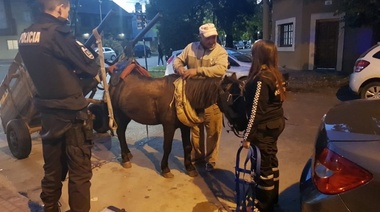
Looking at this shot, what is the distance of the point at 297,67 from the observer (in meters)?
15.6

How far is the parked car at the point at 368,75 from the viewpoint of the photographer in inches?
309

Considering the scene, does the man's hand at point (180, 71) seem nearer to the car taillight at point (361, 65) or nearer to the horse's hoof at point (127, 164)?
the horse's hoof at point (127, 164)

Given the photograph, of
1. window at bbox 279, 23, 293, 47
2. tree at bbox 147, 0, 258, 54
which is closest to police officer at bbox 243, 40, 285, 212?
window at bbox 279, 23, 293, 47

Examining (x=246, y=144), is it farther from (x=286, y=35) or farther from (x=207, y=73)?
(x=286, y=35)

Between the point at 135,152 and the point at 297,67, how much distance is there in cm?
1227

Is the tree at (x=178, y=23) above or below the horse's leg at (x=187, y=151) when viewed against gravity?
above

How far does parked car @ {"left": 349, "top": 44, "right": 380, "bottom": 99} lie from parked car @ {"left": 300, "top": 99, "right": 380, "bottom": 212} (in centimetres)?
644

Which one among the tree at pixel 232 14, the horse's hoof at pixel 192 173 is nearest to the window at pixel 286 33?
the tree at pixel 232 14

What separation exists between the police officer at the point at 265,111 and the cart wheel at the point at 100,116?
2.47 meters

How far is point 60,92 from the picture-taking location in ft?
8.50

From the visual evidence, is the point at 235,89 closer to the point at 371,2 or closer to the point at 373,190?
the point at 373,190

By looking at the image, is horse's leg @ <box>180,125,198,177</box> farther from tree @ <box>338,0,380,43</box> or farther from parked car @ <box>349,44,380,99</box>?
tree @ <box>338,0,380,43</box>

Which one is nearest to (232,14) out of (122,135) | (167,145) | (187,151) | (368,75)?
(368,75)

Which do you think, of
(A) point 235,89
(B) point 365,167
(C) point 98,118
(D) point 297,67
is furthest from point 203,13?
(B) point 365,167
